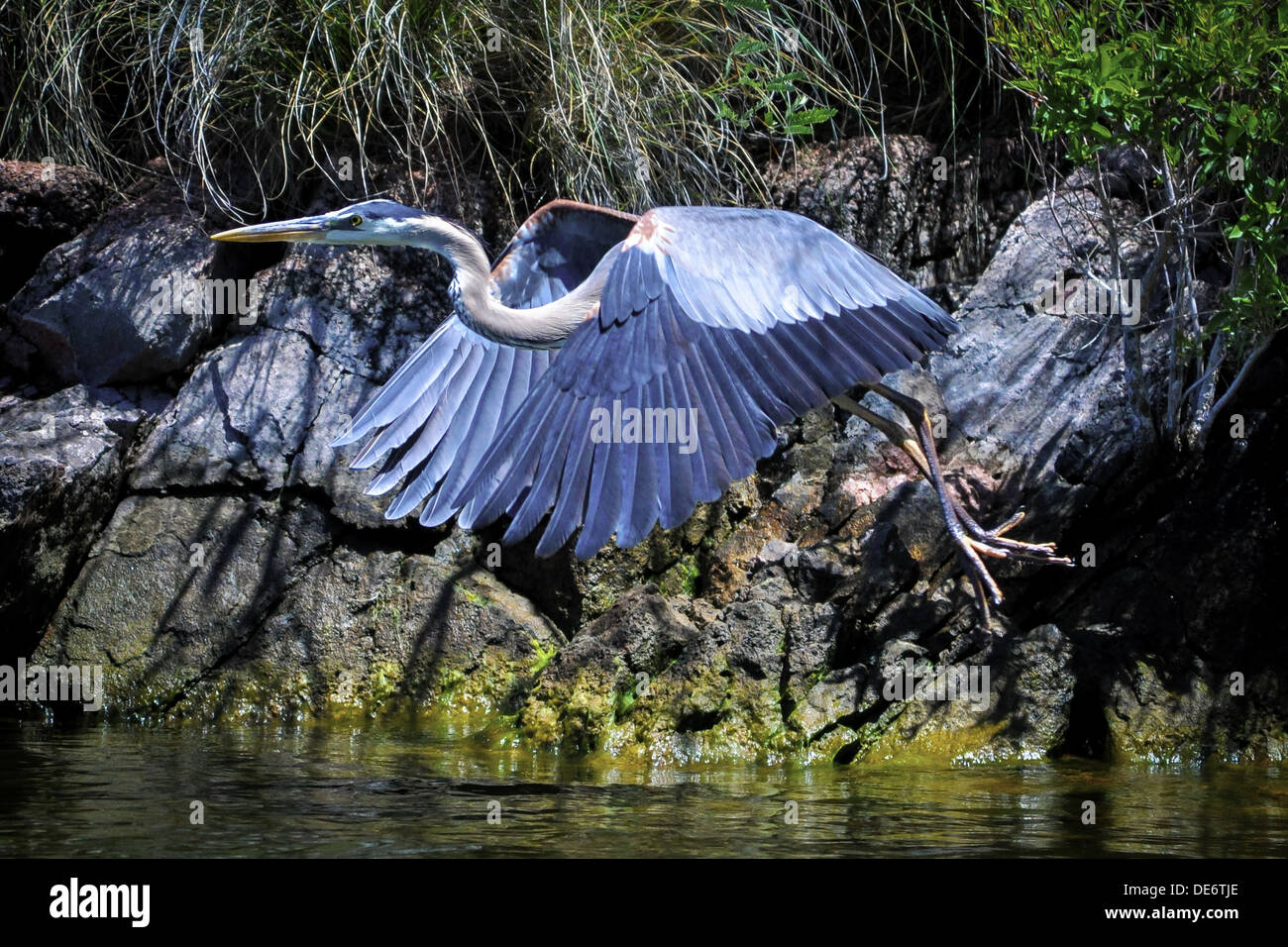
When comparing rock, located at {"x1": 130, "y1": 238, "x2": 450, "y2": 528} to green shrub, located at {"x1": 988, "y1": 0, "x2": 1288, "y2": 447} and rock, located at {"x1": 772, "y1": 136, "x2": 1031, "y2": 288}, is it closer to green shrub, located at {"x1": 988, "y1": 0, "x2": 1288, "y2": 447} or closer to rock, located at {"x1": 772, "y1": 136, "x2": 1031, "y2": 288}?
rock, located at {"x1": 772, "y1": 136, "x2": 1031, "y2": 288}

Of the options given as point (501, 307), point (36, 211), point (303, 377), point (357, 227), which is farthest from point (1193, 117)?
point (36, 211)

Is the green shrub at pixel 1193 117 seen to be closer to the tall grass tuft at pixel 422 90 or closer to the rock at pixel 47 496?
the tall grass tuft at pixel 422 90

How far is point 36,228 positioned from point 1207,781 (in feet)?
18.4

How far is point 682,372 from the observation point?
13.4 feet

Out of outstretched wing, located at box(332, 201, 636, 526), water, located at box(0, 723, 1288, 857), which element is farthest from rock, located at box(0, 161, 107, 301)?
water, located at box(0, 723, 1288, 857)

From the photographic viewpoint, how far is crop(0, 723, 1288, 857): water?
3.34m

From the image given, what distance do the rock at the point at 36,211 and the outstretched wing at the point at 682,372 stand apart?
317cm

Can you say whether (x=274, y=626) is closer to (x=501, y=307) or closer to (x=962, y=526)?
(x=501, y=307)

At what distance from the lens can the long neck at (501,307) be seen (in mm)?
5117

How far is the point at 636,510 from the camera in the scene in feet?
12.3

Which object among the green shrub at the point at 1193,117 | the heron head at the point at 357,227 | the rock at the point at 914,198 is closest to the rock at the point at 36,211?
the heron head at the point at 357,227

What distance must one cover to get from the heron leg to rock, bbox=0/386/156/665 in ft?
10.1
